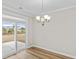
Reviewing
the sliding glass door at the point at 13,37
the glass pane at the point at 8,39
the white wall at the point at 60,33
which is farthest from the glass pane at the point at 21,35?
the white wall at the point at 60,33

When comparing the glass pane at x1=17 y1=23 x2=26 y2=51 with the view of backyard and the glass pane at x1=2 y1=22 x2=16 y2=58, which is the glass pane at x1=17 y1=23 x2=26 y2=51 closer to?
the view of backyard

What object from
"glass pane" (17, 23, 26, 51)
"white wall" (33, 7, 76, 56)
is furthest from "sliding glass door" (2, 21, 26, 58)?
"white wall" (33, 7, 76, 56)

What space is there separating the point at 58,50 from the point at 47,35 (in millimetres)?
1253

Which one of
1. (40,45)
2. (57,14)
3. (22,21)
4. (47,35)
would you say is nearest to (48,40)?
(47,35)

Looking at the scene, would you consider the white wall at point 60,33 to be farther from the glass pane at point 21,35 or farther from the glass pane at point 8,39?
the glass pane at point 8,39

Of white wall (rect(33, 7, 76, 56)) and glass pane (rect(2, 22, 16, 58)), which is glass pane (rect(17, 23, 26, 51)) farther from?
white wall (rect(33, 7, 76, 56))

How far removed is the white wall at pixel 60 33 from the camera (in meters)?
3.97

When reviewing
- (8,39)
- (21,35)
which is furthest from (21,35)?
(8,39)

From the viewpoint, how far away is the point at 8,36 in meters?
4.93

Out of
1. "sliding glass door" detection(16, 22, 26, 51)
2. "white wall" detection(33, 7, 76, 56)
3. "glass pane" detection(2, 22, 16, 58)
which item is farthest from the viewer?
"sliding glass door" detection(16, 22, 26, 51)

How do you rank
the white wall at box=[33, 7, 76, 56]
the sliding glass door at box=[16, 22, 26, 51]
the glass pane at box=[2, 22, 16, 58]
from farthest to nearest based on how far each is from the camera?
the sliding glass door at box=[16, 22, 26, 51]
the glass pane at box=[2, 22, 16, 58]
the white wall at box=[33, 7, 76, 56]

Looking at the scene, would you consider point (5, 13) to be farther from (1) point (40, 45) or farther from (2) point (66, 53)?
(2) point (66, 53)

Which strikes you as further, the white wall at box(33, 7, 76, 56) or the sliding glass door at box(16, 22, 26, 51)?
the sliding glass door at box(16, 22, 26, 51)

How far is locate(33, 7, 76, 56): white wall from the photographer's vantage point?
3969 mm
